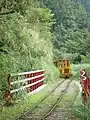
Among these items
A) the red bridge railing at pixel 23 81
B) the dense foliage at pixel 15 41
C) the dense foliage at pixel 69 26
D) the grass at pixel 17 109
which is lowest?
the grass at pixel 17 109

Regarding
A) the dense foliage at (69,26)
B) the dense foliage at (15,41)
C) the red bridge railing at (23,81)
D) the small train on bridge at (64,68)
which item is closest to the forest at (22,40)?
the dense foliage at (15,41)

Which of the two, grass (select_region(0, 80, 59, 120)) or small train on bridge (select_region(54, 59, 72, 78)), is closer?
grass (select_region(0, 80, 59, 120))

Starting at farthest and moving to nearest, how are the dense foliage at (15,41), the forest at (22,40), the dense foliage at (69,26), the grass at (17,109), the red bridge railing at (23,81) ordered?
the dense foliage at (69,26), the red bridge railing at (23,81), the forest at (22,40), the dense foliage at (15,41), the grass at (17,109)

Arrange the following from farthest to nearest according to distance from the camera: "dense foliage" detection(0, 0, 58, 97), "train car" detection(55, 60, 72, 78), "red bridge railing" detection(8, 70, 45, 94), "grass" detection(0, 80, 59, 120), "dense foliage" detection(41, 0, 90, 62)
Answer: "dense foliage" detection(41, 0, 90, 62), "train car" detection(55, 60, 72, 78), "red bridge railing" detection(8, 70, 45, 94), "dense foliage" detection(0, 0, 58, 97), "grass" detection(0, 80, 59, 120)

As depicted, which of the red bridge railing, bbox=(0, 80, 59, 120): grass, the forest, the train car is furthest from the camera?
the train car

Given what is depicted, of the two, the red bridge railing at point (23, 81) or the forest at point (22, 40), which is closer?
the forest at point (22, 40)

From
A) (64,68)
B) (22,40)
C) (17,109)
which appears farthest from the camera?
(64,68)

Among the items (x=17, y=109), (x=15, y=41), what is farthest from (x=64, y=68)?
(x=17, y=109)

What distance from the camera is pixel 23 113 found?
1571 centimetres

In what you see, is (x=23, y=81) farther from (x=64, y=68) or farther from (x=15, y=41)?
(x=64, y=68)

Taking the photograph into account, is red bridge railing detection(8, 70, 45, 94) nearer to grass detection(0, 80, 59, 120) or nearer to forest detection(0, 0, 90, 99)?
forest detection(0, 0, 90, 99)

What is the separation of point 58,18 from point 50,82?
51039 mm

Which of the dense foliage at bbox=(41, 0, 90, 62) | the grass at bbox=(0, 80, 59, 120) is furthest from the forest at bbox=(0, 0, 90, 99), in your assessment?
the dense foliage at bbox=(41, 0, 90, 62)

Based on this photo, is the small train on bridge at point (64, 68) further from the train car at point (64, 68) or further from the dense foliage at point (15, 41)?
the dense foliage at point (15, 41)
